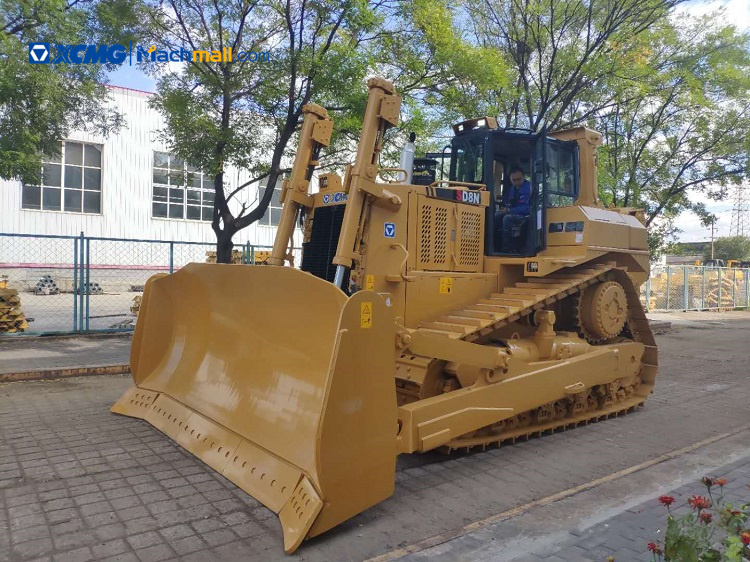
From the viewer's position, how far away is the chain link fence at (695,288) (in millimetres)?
24344

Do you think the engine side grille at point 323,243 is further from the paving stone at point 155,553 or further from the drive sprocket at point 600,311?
the drive sprocket at point 600,311

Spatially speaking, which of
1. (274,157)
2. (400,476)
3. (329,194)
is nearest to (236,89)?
(274,157)

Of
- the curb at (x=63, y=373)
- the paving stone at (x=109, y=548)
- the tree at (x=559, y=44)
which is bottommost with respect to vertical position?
the paving stone at (x=109, y=548)

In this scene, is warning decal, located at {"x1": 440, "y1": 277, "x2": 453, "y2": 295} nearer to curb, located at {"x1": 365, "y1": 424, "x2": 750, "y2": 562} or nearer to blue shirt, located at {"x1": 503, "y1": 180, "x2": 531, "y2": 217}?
blue shirt, located at {"x1": 503, "y1": 180, "x2": 531, "y2": 217}

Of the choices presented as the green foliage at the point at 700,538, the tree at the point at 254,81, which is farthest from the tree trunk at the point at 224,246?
the green foliage at the point at 700,538

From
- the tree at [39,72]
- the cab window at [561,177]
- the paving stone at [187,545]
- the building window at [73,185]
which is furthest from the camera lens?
the building window at [73,185]

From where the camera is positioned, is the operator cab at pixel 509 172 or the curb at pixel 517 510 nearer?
the curb at pixel 517 510

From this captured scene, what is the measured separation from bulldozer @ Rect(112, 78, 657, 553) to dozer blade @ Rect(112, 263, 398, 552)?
16 millimetres

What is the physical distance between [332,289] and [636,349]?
4863 mm

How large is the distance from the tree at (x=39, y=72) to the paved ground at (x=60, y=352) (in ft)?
9.66

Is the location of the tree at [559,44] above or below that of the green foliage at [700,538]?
above

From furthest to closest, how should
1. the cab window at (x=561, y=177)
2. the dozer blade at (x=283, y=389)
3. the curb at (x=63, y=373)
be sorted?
the curb at (x=63, y=373)
the cab window at (x=561, y=177)
the dozer blade at (x=283, y=389)

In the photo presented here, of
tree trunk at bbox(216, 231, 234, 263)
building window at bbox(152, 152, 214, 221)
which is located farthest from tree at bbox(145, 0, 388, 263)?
building window at bbox(152, 152, 214, 221)

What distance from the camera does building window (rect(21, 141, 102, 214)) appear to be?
2450 centimetres
